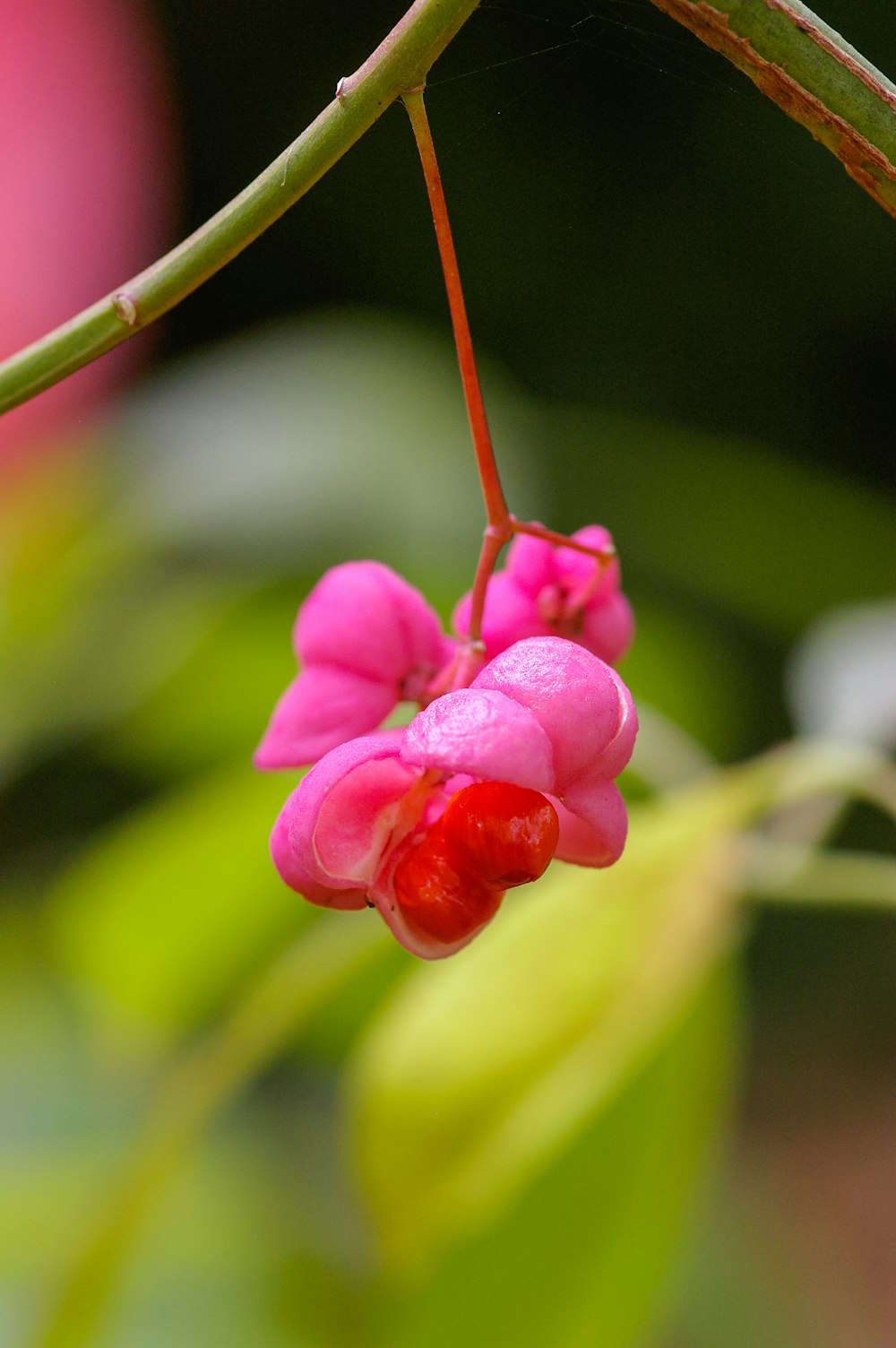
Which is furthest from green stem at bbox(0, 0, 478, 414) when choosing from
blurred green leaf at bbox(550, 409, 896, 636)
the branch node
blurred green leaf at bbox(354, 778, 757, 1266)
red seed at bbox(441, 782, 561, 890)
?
blurred green leaf at bbox(550, 409, 896, 636)

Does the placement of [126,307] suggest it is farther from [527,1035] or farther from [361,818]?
[527,1035]

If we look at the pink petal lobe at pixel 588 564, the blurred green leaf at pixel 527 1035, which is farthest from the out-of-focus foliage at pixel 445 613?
the pink petal lobe at pixel 588 564

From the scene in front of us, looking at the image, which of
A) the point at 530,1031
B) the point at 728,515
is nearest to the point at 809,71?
the point at 530,1031

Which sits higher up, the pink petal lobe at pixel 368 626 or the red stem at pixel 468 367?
the red stem at pixel 468 367

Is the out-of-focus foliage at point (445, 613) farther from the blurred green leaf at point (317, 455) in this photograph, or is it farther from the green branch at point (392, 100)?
the green branch at point (392, 100)

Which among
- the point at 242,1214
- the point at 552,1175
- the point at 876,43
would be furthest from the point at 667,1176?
the point at 876,43
